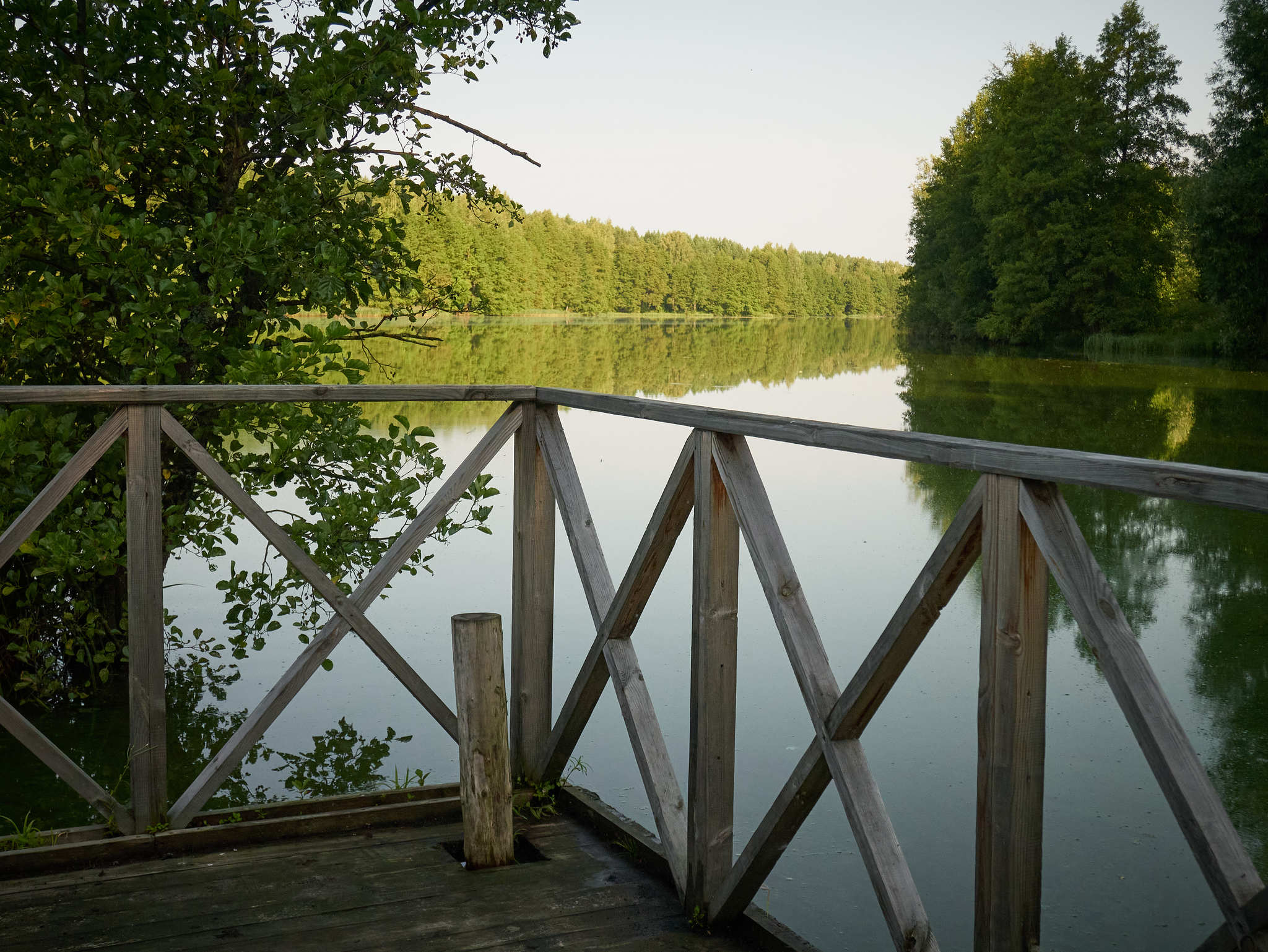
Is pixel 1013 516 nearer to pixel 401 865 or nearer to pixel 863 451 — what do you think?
pixel 863 451

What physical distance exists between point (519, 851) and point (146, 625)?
1.11 metres

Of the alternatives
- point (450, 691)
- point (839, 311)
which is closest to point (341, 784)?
point (450, 691)

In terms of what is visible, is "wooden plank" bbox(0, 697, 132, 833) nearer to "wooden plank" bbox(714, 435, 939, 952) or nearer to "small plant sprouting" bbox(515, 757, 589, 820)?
"small plant sprouting" bbox(515, 757, 589, 820)

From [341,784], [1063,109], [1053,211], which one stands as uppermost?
[1063,109]

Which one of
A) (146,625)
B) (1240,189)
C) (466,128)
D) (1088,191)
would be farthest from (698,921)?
(1088,191)

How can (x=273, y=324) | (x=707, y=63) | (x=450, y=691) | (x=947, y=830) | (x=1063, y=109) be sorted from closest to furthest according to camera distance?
1. (x=947, y=830)
2. (x=273, y=324)
3. (x=450, y=691)
4. (x=1063, y=109)
5. (x=707, y=63)

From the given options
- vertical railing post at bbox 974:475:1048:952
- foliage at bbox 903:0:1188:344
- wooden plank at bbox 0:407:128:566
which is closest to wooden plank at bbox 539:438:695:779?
vertical railing post at bbox 974:475:1048:952

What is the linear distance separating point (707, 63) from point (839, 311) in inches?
3129

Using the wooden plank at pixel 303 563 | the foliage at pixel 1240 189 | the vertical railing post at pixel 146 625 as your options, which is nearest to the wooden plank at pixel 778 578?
the wooden plank at pixel 303 563

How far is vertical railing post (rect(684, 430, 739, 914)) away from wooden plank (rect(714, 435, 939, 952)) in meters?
0.08

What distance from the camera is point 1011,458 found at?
1738 mm

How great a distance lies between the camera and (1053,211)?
39.5m

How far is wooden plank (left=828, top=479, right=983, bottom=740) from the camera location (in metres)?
1.85

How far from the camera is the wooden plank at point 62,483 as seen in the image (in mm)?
2795
